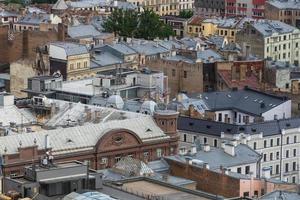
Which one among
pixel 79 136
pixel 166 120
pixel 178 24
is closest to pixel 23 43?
pixel 166 120

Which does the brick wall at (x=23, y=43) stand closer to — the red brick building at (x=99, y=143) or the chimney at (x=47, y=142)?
the red brick building at (x=99, y=143)

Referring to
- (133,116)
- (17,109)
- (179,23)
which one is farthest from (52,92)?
(179,23)

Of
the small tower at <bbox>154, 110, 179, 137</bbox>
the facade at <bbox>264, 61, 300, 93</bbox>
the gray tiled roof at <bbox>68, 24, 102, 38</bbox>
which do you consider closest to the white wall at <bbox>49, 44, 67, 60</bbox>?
the facade at <bbox>264, 61, 300, 93</bbox>

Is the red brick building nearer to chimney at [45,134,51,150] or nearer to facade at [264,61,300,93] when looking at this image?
chimney at [45,134,51,150]

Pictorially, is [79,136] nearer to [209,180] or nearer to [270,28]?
[209,180]

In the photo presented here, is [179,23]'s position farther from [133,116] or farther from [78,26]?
[133,116]

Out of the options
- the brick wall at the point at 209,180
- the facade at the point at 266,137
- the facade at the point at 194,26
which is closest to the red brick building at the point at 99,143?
the brick wall at the point at 209,180
